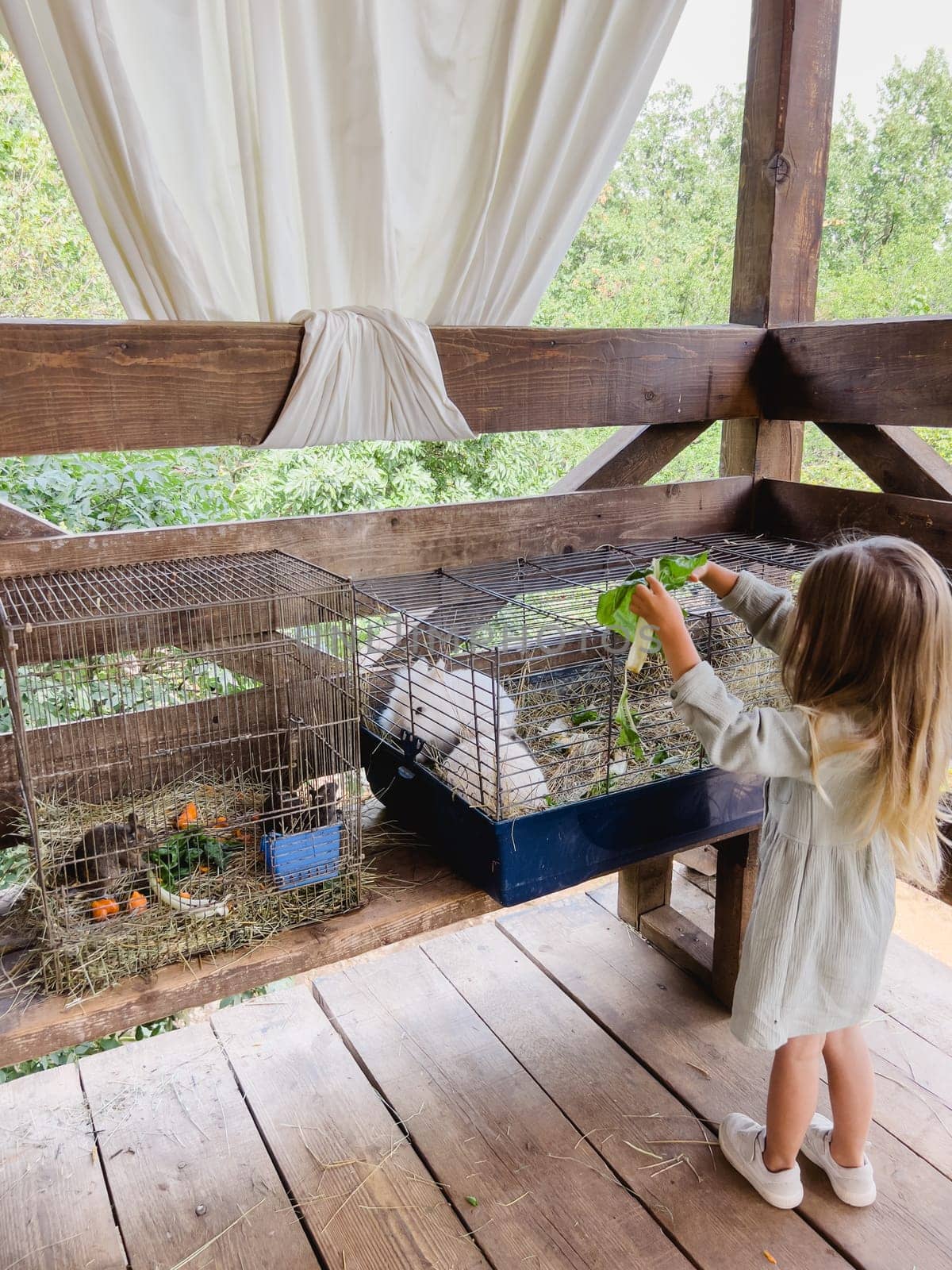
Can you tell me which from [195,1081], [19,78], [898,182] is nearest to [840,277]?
[898,182]

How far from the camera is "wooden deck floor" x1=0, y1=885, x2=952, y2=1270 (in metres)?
1.62

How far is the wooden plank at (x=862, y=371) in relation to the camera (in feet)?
6.65

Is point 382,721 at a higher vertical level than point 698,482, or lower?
lower

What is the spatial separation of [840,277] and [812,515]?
7017 millimetres

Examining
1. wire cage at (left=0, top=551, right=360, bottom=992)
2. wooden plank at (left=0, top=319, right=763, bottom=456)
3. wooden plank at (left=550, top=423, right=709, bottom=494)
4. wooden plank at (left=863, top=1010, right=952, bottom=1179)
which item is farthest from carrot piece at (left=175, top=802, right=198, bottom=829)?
wooden plank at (left=863, top=1010, right=952, bottom=1179)

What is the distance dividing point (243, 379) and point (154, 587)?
437 millimetres

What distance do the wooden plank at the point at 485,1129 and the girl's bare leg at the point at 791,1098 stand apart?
0.25m

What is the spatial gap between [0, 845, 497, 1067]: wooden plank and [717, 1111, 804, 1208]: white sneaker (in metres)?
0.68

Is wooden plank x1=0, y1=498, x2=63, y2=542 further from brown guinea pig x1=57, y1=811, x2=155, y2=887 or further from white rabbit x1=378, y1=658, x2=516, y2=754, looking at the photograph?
white rabbit x1=378, y1=658, x2=516, y2=754

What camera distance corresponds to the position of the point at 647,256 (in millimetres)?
8906

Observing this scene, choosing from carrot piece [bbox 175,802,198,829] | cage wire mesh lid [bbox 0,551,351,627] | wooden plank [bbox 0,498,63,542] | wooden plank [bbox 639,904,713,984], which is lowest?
wooden plank [bbox 639,904,713,984]

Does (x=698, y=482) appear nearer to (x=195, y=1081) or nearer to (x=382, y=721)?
(x=382, y=721)

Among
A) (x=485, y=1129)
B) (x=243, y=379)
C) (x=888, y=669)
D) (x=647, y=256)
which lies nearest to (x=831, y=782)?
(x=888, y=669)

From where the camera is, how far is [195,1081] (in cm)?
203
